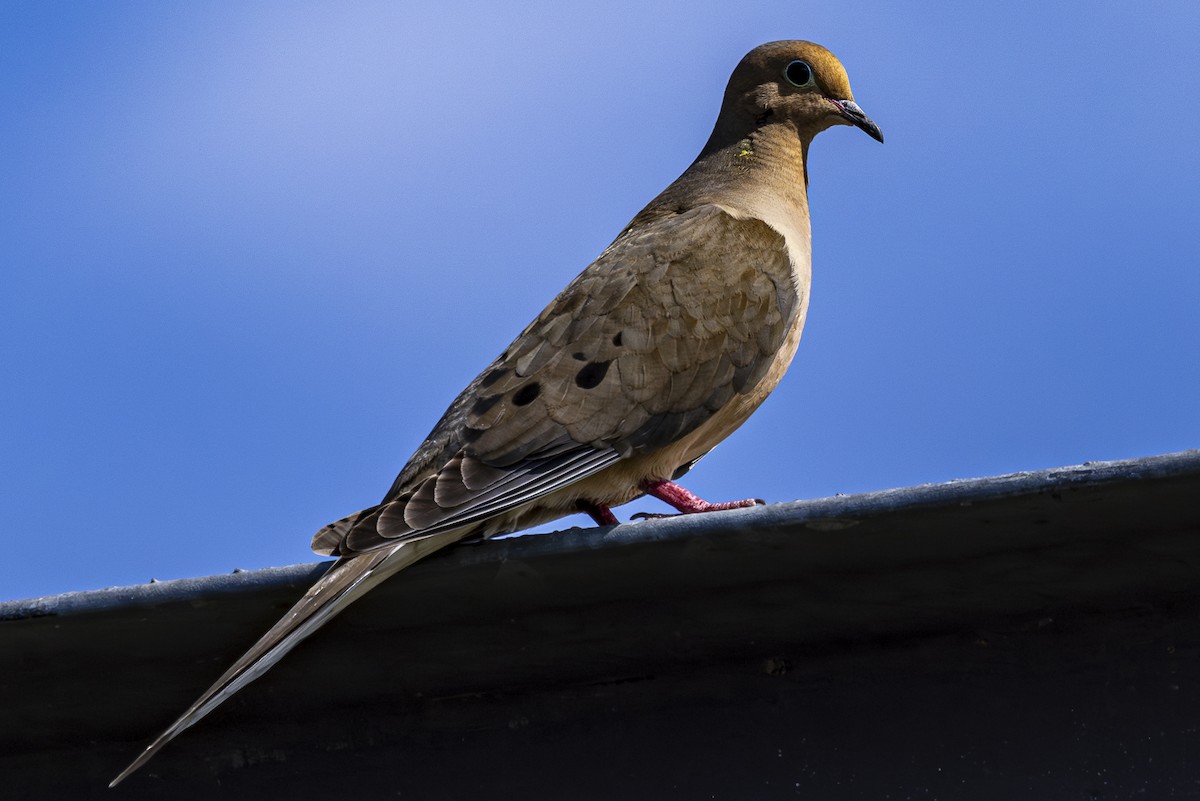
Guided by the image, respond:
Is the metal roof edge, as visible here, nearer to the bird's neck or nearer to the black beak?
the bird's neck

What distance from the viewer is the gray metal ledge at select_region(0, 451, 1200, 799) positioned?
7.26 ft

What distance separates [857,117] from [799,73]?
25cm

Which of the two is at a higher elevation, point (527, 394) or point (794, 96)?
point (794, 96)

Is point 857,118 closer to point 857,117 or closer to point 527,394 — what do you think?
point 857,117

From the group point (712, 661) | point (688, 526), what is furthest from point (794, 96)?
point (688, 526)

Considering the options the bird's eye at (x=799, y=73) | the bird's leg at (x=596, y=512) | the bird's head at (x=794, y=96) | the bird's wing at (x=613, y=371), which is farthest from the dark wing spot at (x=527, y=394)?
the bird's eye at (x=799, y=73)

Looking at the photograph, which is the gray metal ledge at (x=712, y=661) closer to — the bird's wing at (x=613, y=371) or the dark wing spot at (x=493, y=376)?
the bird's wing at (x=613, y=371)

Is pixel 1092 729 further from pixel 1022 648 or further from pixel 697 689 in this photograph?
pixel 697 689

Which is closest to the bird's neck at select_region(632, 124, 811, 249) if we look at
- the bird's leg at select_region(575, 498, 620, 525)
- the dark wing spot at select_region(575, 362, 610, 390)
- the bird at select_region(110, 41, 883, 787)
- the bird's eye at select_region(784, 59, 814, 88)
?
the bird at select_region(110, 41, 883, 787)

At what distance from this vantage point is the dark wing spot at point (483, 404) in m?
3.59

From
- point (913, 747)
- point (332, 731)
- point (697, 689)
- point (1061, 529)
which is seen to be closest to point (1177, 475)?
point (1061, 529)

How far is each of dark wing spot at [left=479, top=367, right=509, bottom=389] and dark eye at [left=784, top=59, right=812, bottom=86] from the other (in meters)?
1.90

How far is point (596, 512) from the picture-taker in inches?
151

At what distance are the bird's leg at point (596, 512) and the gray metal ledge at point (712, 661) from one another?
1.24 metres
